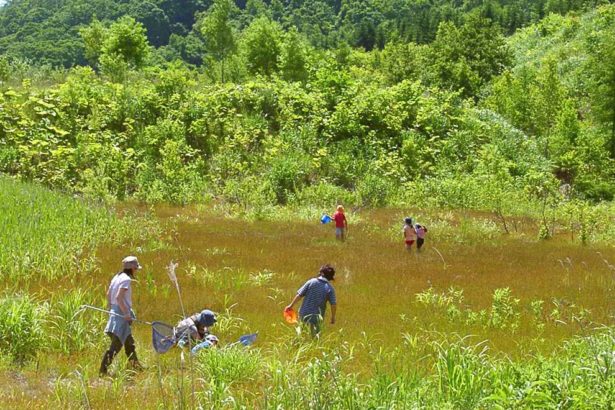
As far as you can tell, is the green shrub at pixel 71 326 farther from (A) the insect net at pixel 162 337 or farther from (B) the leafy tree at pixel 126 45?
(B) the leafy tree at pixel 126 45

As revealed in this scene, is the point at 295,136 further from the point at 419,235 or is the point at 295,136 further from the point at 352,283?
the point at 352,283

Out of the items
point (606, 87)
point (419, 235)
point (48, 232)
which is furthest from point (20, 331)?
point (606, 87)

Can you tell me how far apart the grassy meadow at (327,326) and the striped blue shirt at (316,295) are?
53 cm

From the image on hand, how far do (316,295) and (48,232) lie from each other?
27.1ft

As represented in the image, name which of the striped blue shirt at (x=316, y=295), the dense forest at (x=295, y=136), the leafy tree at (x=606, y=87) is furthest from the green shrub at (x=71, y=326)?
the leafy tree at (x=606, y=87)

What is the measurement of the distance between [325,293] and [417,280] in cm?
572

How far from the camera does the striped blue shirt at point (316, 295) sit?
10055 mm

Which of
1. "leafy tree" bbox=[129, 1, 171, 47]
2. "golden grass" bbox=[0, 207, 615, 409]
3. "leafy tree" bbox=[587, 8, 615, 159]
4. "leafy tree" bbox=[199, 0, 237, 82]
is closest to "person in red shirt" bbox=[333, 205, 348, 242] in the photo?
"golden grass" bbox=[0, 207, 615, 409]

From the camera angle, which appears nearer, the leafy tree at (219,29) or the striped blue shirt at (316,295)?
the striped blue shirt at (316,295)

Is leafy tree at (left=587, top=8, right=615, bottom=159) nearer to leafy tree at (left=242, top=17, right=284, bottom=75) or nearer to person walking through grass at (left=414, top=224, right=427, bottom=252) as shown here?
person walking through grass at (left=414, top=224, right=427, bottom=252)

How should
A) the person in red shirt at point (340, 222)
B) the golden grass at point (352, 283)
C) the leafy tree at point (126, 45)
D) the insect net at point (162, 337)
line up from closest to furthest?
the insect net at point (162, 337) < the golden grass at point (352, 283) < the person in red shirt at point (340, 222) < the leafy tree at point (126, 45)

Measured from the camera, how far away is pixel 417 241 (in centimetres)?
1858

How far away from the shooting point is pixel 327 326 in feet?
36.7

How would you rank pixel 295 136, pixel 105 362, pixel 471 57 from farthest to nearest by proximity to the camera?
pixel 471 57
pixel 295 136
pixel 105 362
